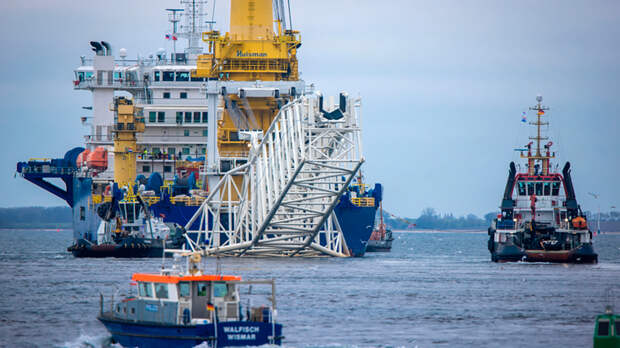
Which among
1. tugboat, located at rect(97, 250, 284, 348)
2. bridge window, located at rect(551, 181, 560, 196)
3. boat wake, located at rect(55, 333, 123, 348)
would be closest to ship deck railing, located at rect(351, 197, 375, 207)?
bridge window, located at rect(551, 181, 560, 196)

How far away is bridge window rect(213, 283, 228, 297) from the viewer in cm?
3538

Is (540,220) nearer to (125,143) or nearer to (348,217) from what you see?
(348,217)

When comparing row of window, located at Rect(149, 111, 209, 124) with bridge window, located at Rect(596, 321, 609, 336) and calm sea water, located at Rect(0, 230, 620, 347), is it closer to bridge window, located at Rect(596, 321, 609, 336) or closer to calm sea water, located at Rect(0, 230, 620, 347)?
calm sea water, located at Rect(0, 230, 620, 347)

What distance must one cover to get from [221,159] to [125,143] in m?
11.9

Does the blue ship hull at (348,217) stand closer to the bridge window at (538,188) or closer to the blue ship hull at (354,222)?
the blue ship hull at (354,222)

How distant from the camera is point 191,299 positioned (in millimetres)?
35031

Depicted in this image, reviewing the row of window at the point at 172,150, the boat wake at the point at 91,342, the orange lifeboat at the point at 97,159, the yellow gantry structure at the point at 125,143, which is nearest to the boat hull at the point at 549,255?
the yellow gantry structure at the point at 125,143

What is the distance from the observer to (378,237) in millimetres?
136250

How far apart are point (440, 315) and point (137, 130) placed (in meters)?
54.6

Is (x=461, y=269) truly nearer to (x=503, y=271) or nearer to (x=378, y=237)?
(x=503, y=271)

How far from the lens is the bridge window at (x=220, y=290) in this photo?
35.4 m

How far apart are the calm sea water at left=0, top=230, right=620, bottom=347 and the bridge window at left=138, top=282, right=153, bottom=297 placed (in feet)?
12.8

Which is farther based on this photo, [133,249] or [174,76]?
[174,76]

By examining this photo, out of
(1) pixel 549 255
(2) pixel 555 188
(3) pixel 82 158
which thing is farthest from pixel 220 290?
(3) pixel 82 158
